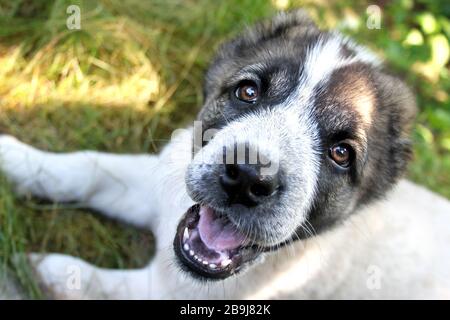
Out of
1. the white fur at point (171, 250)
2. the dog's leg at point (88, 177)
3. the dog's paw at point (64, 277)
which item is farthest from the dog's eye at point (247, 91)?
the dog's paw at point (64, 277)

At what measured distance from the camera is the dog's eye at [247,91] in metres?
3.73

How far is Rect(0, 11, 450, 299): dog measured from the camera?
3.40 meters

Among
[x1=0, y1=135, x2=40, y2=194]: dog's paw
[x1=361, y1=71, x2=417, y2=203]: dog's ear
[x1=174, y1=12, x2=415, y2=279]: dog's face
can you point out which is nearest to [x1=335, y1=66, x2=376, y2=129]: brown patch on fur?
[x1=174, y1=12, x2=415, y2=279]: dog's face

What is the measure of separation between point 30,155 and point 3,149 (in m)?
0.19

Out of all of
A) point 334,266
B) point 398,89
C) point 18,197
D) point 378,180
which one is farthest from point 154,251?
point 398,89

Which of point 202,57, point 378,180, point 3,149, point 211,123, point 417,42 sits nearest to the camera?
point 211,123

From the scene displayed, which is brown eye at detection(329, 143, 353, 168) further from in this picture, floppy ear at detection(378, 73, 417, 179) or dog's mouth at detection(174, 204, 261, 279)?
dog's mouth at detection(174, 204, 261, 279)

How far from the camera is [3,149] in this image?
462 cm

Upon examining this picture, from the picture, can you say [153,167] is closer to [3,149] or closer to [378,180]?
[3,149]

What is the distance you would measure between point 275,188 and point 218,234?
487mm

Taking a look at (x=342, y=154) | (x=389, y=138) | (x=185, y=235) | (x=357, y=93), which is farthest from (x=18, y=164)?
(x=389, y=138)

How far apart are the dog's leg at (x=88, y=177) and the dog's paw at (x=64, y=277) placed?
0.53 meters

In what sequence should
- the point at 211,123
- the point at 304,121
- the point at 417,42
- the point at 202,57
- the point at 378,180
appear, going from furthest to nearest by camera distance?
the point at 417,42 < the point at 202,57 < the point at 378,180 < the point at 211,123 < the point at 304,121

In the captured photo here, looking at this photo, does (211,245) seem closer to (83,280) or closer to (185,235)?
(185,235)
